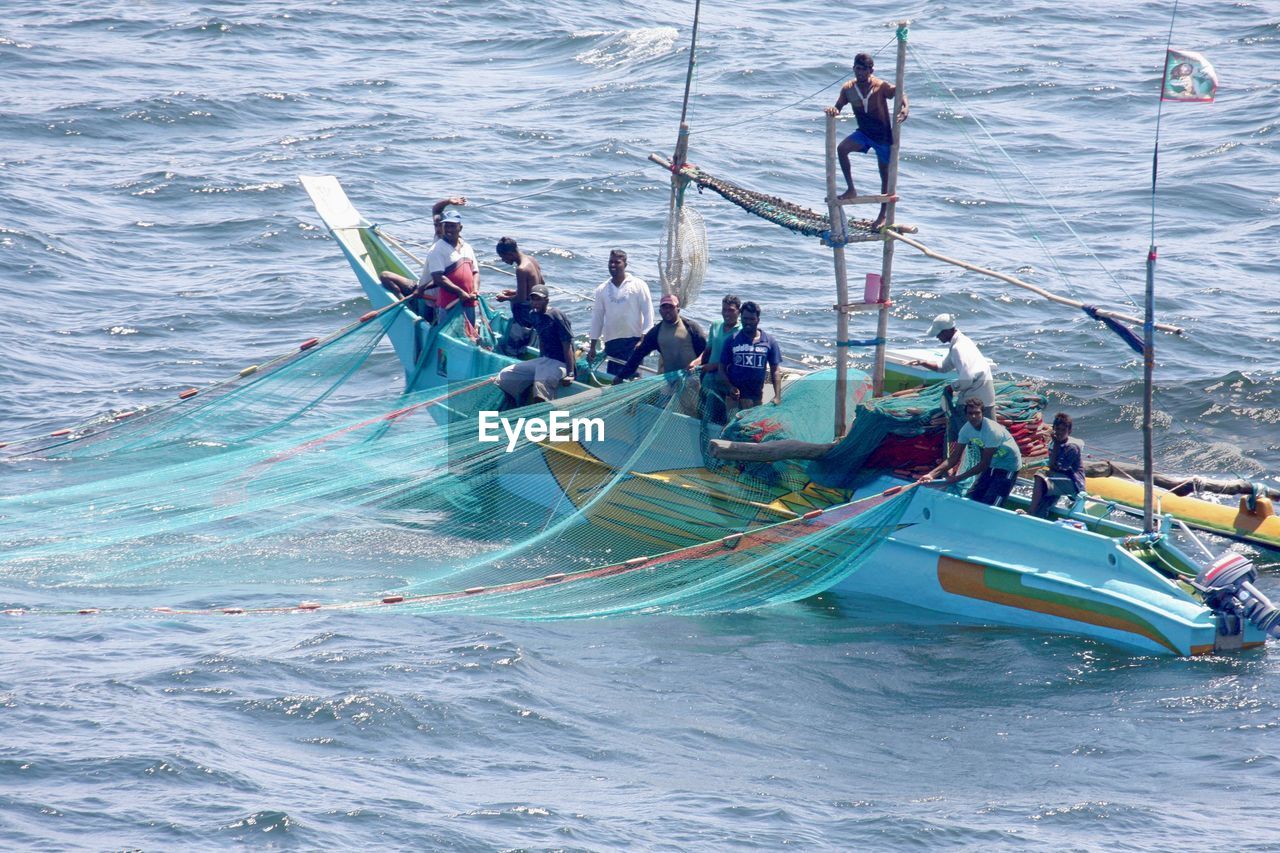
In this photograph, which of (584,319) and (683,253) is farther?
(584,319)

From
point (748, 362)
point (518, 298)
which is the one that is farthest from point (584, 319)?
point (748, 362)

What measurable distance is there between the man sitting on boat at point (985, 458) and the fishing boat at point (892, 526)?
0.50ft

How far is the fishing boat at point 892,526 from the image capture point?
10.9 metres

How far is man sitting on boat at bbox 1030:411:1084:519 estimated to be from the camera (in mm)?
11547

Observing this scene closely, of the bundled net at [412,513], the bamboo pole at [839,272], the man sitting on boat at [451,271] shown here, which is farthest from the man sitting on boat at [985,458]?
the man sitting on boat at [451,271]

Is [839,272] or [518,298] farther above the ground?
[839,272]

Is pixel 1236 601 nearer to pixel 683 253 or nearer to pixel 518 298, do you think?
pixel 683 253

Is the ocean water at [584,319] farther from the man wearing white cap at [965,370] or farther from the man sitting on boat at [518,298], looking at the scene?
the man sitting on boat at [518,298]

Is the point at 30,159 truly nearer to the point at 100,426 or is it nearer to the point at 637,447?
the point at 100,426

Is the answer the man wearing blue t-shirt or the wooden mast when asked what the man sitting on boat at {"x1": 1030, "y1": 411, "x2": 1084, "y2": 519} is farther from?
the wooden mast

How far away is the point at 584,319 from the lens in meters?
19.7

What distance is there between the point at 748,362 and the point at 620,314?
1744 mm

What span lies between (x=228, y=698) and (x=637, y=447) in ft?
13.7

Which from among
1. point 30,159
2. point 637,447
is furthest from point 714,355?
point 30,159
